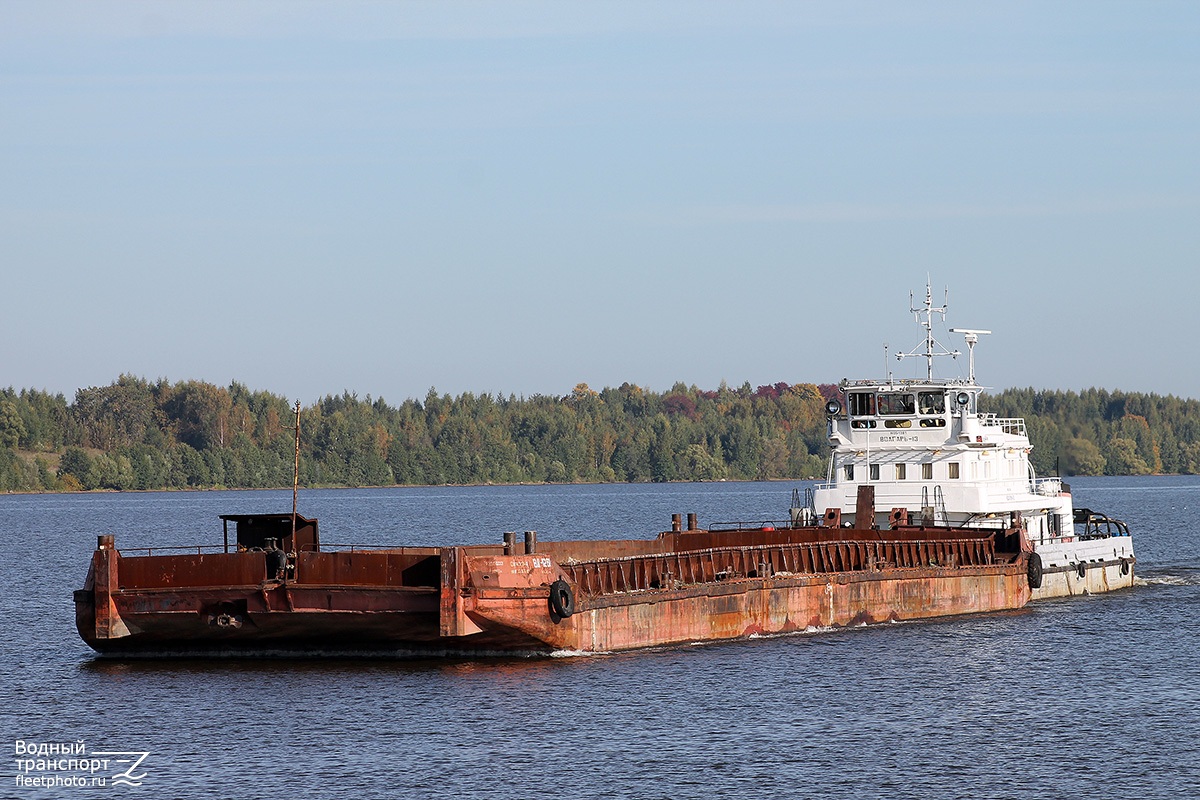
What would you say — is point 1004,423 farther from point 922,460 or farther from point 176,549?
point 176,549

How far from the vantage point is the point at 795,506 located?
162 feet

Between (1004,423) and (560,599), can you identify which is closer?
(560,599)

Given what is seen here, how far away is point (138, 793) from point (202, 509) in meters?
133

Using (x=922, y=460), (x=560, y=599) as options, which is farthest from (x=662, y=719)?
(x=922, y=460)

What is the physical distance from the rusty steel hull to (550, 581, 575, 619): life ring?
0.13 feet

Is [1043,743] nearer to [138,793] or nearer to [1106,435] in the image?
[138,793]

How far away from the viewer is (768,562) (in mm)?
39750

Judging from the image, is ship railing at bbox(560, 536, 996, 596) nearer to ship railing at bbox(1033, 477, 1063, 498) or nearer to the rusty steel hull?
the rusty steel hull

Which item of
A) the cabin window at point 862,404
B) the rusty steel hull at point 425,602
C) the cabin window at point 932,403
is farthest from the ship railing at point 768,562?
the cabin window at point 862,404

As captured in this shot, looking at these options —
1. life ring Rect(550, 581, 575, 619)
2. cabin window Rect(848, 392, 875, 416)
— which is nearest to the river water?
life ring Rect(550, 581, 575, 619)

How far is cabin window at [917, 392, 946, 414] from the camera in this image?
1869 inches

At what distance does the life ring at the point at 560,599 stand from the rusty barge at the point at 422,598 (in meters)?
0.04

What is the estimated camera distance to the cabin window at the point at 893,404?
157ft

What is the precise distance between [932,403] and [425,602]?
67.1 feet
